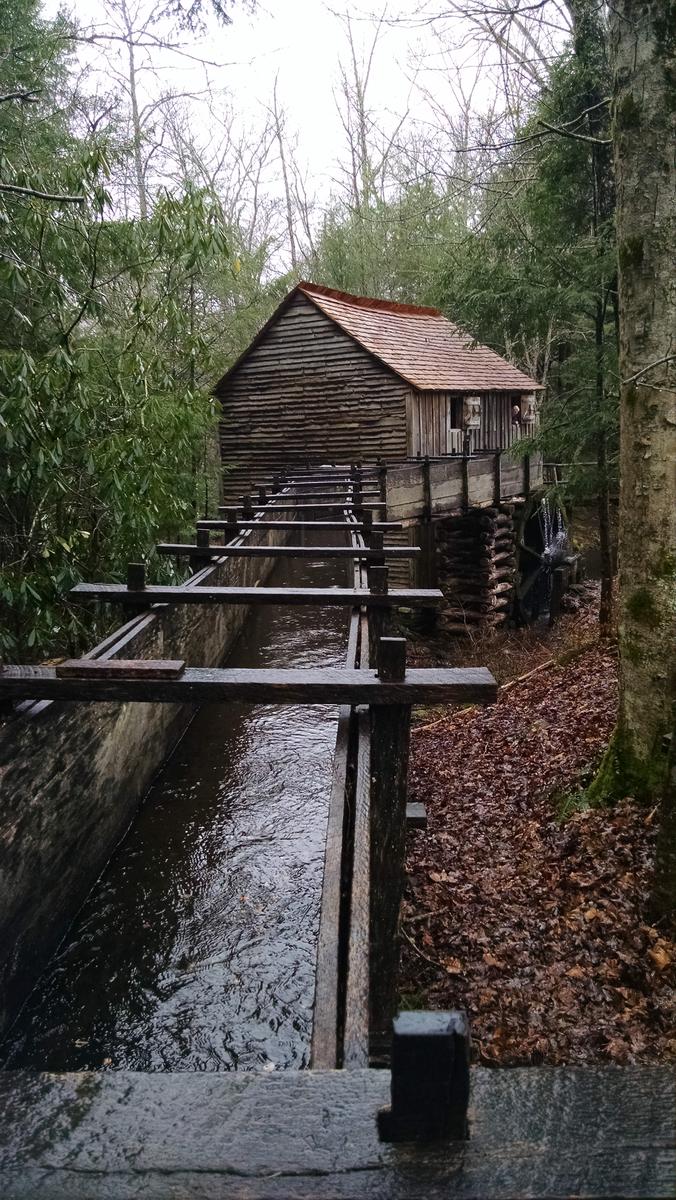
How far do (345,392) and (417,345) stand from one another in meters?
3.56

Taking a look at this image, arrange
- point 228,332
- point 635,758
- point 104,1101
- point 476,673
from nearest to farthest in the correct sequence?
point 104,1101 → point 476,673 → point 635,758 → point 228,332

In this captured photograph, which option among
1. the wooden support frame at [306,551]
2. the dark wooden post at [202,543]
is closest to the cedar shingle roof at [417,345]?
the dark wooden post at [202,543]

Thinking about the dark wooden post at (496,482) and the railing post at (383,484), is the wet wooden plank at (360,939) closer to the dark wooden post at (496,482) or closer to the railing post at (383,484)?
the railing post at (383,484)

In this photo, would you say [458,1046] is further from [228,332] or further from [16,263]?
[228,332]

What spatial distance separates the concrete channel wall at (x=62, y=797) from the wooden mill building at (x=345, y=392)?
14674 millimetres

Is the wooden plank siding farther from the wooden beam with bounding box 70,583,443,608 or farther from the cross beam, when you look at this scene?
the wooden beam with bounding box 70,583,443,608

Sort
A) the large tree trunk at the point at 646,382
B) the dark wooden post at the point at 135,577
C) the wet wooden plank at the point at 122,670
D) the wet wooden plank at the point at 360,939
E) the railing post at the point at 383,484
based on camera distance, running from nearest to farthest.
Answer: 1. the wet wooden plank at the point at 360,939
2. the wet wooden plank at the point at 122,670
3. the large tree trunk at the point at 646,382
4. the dark wooden post at the point at 135,577
5. the railing post at the point at 383,484

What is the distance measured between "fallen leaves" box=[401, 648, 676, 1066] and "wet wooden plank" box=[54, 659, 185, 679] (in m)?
2.51

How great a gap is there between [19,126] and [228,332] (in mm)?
14557

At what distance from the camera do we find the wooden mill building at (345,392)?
20.1 m

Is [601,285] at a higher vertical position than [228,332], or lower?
lower

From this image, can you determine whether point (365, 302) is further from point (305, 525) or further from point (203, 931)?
point (203, 931)

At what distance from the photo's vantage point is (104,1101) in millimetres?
1310

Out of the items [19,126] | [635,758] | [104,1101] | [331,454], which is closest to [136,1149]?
[104,1101]
